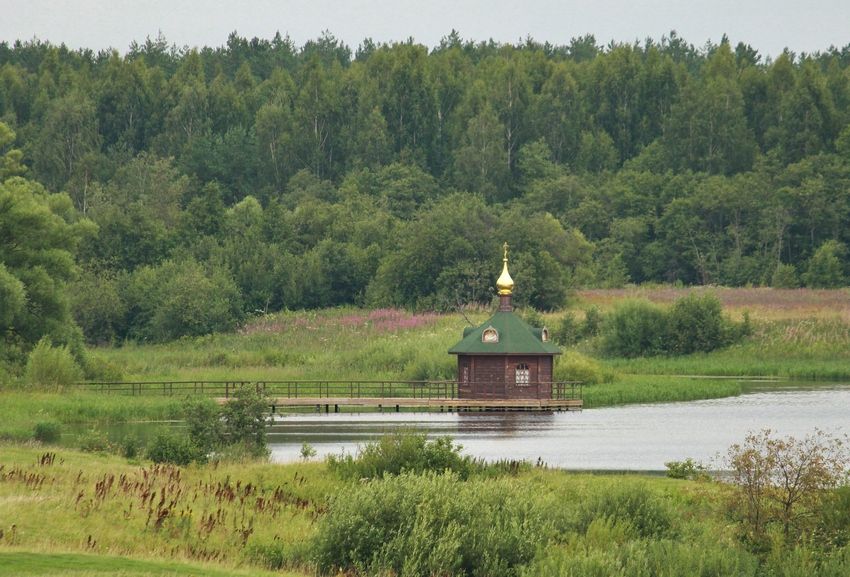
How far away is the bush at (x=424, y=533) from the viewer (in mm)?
27250

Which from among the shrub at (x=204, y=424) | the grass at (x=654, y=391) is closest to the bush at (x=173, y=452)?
the shrub at (x=204, y=424)

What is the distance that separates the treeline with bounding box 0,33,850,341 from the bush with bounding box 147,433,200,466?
45.0 metres

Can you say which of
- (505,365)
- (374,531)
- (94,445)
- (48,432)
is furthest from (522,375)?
(374,531)

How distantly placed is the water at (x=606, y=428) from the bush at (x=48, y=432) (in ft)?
21.8

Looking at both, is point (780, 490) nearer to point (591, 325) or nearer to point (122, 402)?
point (122, 402)

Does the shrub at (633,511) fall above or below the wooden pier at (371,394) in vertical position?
below

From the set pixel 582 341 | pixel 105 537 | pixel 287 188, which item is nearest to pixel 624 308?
pixel 582 341

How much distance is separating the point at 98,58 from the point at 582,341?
338 ft

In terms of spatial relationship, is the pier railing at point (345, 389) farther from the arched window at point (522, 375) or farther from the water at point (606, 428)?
the water at point (606, 428)

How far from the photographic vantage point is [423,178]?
5320 inches

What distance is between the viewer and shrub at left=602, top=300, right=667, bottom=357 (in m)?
90.7

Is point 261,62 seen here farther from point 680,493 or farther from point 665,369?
point 680,493

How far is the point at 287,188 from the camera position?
462ft

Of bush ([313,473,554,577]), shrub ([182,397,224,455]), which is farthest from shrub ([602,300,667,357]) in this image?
bush ([313,473,554,577])
